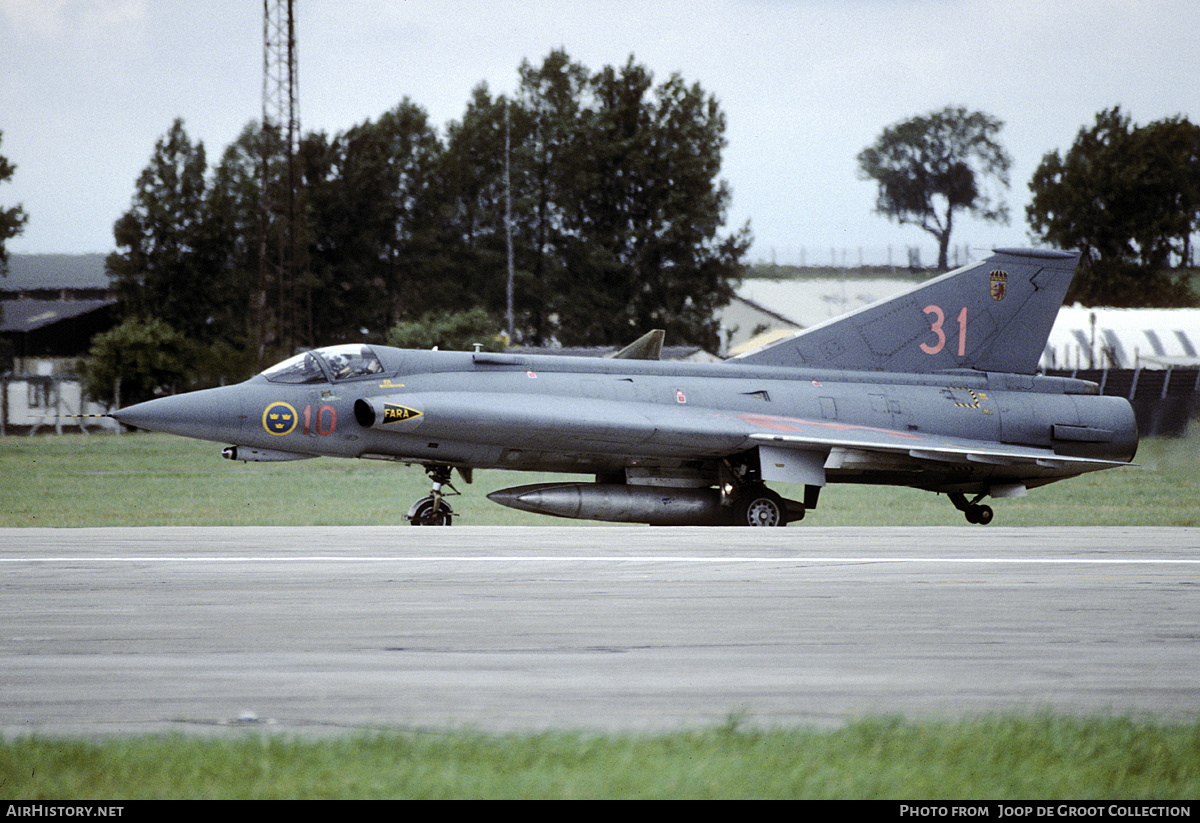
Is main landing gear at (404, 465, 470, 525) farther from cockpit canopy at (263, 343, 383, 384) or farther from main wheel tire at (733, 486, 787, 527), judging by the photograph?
main wheel tire at (733, 486, 787, 527)

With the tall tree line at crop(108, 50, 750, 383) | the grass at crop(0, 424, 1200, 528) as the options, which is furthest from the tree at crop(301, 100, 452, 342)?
the grass at crop(0, 424, 1200, 528)

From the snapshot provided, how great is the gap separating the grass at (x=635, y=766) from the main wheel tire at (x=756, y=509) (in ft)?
37.2

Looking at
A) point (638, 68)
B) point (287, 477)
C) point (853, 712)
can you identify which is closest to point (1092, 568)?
point (853, 712)

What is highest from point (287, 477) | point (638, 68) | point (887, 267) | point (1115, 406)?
point (638, 68)

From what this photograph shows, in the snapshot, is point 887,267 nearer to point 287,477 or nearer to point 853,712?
point 287,477

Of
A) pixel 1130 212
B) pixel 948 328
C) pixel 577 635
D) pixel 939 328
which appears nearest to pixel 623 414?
pixel 939 328

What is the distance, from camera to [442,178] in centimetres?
6075

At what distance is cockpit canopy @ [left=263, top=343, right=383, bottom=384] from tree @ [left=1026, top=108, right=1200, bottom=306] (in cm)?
5557

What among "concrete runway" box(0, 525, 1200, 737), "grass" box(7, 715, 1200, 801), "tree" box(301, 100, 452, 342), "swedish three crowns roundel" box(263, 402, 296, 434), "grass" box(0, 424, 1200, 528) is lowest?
"grass" box(0, 424, 1200, 528)

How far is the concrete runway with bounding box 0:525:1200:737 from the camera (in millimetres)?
3910

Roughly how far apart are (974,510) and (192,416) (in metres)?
10.8

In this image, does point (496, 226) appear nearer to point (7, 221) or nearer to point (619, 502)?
point (7, 221)

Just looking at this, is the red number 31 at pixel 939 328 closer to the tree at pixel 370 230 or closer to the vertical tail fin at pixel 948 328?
the vertical tail fin at pixel 948 328

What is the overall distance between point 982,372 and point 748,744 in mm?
14676
